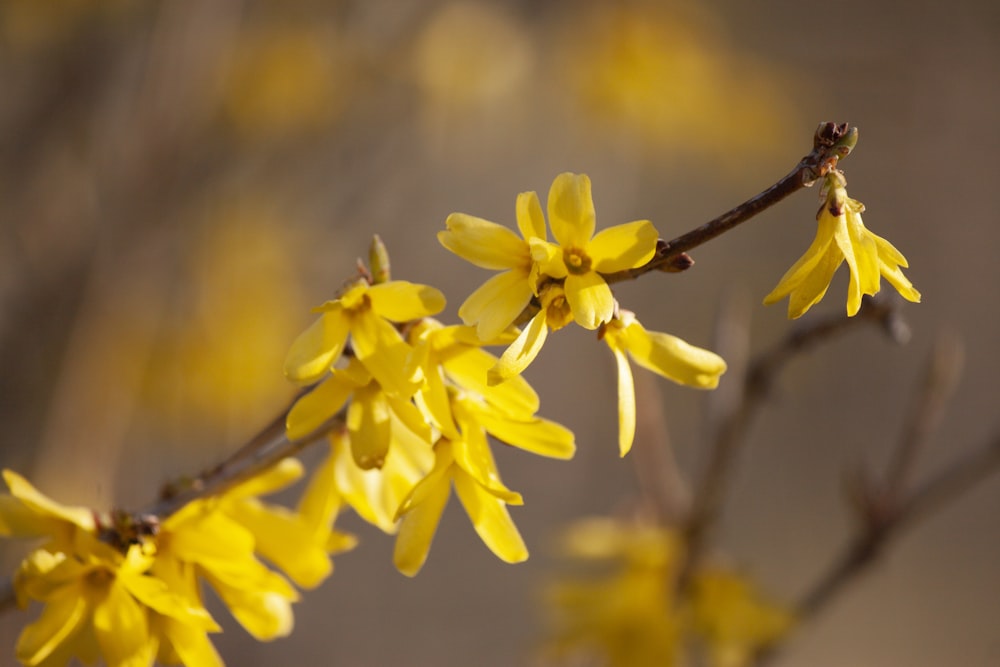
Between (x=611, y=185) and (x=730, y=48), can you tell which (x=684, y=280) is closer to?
(x=730, y=48)

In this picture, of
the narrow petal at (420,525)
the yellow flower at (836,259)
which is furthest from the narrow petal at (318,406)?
the yellow flower at (836,259)

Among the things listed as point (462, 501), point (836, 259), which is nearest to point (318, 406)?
point (462, 501)

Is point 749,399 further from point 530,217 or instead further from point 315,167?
point 315,167

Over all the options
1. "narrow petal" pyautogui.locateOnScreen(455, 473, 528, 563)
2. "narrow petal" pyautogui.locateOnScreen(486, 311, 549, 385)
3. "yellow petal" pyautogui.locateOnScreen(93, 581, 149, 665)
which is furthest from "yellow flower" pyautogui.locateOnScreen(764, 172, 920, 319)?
"yellow petal" pyautogui.locateOnScreen(93, 581, 149, 665)

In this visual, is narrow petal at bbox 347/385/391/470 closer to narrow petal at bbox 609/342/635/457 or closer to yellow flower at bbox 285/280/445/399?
yellow flower at bbox 285/280/445/399

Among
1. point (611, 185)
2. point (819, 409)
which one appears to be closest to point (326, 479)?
point (611, 185)
